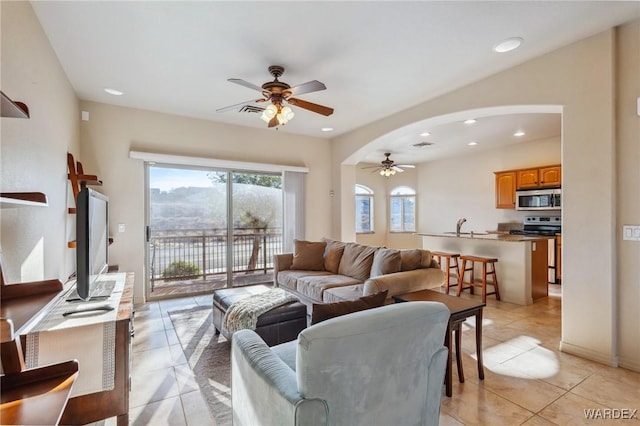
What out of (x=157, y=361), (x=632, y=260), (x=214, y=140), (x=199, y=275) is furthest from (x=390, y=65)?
(x=199, y=275)

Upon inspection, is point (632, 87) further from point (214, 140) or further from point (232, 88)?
point (214, 140)

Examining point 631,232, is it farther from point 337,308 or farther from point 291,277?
point 291,277

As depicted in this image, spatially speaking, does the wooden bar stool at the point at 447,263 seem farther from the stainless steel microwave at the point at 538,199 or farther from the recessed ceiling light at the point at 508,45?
the recessed ceiling light at the point at 508,45

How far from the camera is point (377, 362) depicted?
4.26ft

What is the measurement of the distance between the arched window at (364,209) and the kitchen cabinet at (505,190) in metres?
3.28

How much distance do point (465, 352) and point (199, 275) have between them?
13.4 ft

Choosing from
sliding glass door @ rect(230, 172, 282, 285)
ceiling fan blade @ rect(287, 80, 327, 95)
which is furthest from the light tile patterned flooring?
ceiling fan blade @ rect(287, 80, 327, 95)

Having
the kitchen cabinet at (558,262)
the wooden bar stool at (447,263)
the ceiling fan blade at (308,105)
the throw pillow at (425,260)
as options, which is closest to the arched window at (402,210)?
the wooden bar stool at (447,263)

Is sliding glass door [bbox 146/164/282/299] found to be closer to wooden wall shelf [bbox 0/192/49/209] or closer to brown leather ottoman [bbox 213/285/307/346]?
brown leather ottoman [bbox 213/285/307/346]

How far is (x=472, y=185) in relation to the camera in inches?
293

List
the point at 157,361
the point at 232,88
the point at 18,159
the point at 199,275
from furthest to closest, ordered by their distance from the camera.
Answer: the point at 199,275 → the point at 232,88 → the point at 157,361 → the point at 18,159

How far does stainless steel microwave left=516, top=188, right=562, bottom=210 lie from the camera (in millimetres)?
5797

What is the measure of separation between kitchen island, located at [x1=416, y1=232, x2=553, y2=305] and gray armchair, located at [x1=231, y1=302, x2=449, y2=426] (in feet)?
11.9

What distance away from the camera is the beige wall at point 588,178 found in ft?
8.54
